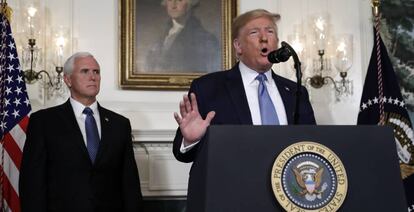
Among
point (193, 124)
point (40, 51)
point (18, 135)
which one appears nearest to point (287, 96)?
point (193, 124)

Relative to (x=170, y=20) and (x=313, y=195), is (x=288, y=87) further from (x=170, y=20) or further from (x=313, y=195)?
(x=170, y=20)

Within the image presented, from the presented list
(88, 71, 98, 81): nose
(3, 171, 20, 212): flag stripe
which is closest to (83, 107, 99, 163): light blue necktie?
(88, 71, 98, 81): nose

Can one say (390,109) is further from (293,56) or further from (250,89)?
(293,56)

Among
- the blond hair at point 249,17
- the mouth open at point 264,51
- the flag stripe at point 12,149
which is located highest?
the blond hair at point 249,17

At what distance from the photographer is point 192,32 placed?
4.21 metres

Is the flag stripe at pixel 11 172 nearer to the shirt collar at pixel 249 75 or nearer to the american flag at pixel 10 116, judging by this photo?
the american flag at pixel 10 116

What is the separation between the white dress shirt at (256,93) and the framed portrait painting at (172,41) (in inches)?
76.9

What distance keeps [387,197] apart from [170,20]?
3.08 metres

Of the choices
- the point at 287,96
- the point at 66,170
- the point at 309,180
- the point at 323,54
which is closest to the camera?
the point at 309,180

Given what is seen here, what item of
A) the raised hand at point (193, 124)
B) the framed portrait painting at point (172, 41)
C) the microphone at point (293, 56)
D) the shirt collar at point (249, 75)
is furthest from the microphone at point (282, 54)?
the framed portrait painting at point (172, 41)

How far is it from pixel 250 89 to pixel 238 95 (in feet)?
0.37

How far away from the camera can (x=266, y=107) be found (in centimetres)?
203

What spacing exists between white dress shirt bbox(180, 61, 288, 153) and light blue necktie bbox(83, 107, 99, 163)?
4.18 ft

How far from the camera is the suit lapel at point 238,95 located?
6.36 feet
